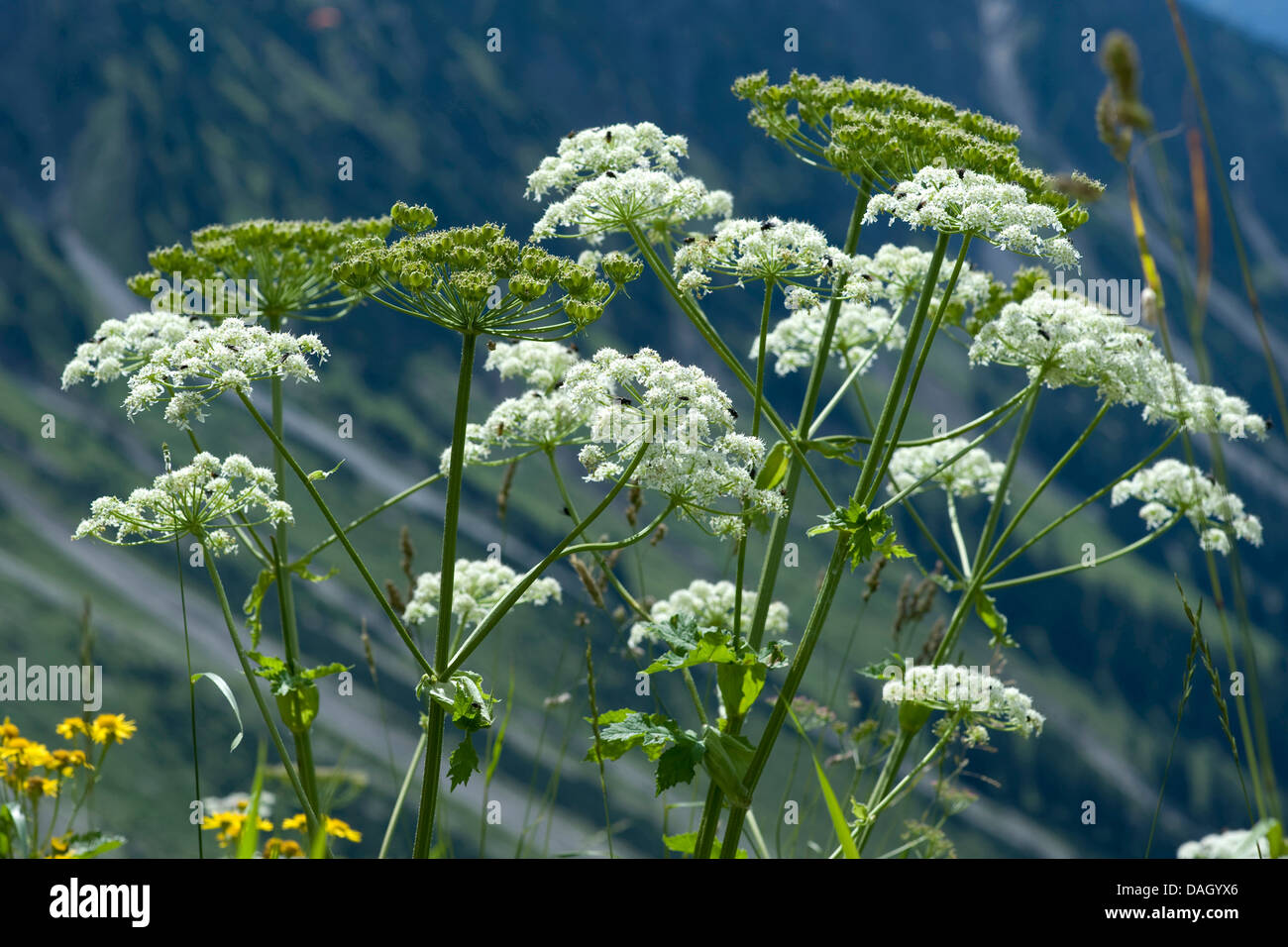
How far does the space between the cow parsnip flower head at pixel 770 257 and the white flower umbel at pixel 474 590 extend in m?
2.84

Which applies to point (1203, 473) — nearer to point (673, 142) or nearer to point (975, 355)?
point (975, 355)

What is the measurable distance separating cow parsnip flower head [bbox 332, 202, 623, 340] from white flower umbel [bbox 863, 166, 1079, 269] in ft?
6.05

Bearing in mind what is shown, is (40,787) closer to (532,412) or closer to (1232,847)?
(532,412)

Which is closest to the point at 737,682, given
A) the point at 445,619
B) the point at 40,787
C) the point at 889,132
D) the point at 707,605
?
the point at 445,619

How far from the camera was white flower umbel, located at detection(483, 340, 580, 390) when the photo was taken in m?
8.59

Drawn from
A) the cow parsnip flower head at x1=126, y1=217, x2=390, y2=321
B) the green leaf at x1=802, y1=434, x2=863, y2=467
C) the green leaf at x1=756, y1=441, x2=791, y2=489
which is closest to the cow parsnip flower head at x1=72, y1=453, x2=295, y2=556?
the cow parsnip flower head at x1=126, y1=217, x2=390, y2=321

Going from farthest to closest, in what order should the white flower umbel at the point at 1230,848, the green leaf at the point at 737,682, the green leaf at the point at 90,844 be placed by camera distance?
the green leaf at the point at 737,682, the green leaf at the point at 90,844, the white flower umbel at the point at 1230,848

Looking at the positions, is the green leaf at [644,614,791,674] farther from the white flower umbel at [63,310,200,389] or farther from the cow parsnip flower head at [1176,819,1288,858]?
the white flower umbel at [63,310,200,389]

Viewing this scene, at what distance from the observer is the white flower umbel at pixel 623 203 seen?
7.56 m

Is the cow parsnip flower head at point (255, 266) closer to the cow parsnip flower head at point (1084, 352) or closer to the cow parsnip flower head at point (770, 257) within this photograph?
the cow parsnip flower head at point (770, 257)

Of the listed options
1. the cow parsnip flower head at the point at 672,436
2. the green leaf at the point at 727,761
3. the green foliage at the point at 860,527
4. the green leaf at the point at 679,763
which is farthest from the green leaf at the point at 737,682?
the green foliage at the point at 860,527

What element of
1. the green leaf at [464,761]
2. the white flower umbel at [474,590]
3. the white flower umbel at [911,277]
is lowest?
the green leaf at [464,761]
